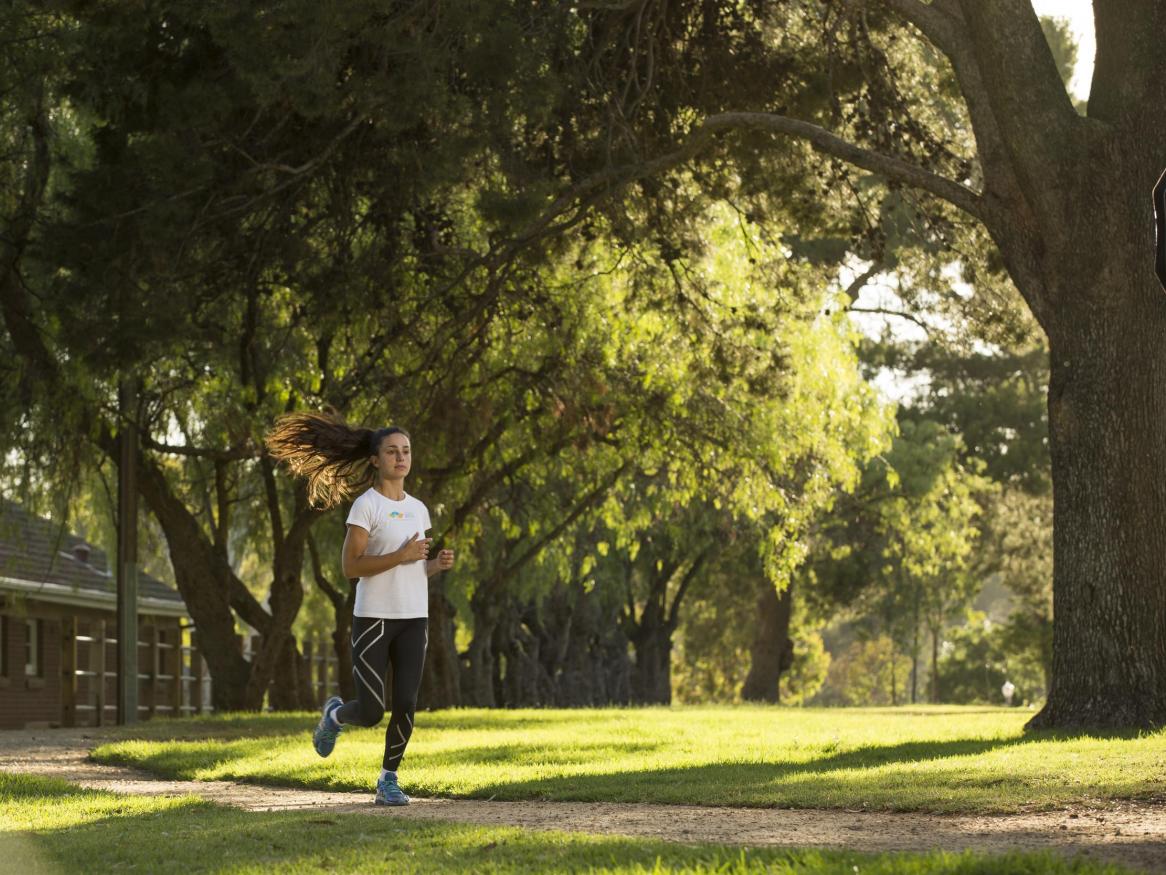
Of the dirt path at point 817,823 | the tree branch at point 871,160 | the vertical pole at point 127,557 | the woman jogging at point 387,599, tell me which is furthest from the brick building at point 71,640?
the woman jogging at point 387,599

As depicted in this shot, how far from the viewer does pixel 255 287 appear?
707 inches

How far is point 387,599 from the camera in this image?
10227mm

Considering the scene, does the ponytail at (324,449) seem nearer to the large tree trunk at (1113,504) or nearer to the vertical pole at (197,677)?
the large tree trunk at (1113,504)

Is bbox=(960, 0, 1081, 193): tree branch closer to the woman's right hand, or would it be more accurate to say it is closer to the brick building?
the woman's right hand

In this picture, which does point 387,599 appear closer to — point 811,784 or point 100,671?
point 811,784

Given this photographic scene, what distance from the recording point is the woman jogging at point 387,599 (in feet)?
33.4

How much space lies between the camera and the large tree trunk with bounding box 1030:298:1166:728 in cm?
1434

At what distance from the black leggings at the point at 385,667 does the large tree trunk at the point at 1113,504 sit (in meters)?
6.58

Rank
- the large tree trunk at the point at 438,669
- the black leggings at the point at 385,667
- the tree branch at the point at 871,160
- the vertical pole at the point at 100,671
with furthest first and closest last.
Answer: the vertical pole at the point at 100,671
the large tree trunk at the point at 438,669
the tree branch at the point at 871,160
the black leggings at the point at 385,667

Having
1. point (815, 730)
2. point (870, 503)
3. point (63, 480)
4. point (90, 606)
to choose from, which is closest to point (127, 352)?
point (63, 480)

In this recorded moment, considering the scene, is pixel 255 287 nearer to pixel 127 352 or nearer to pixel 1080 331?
pixel 127 352

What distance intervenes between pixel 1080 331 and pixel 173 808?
8468 millimetres

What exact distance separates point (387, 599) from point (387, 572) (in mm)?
159

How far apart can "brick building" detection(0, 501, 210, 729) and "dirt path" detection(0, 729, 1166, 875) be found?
63.0ft
